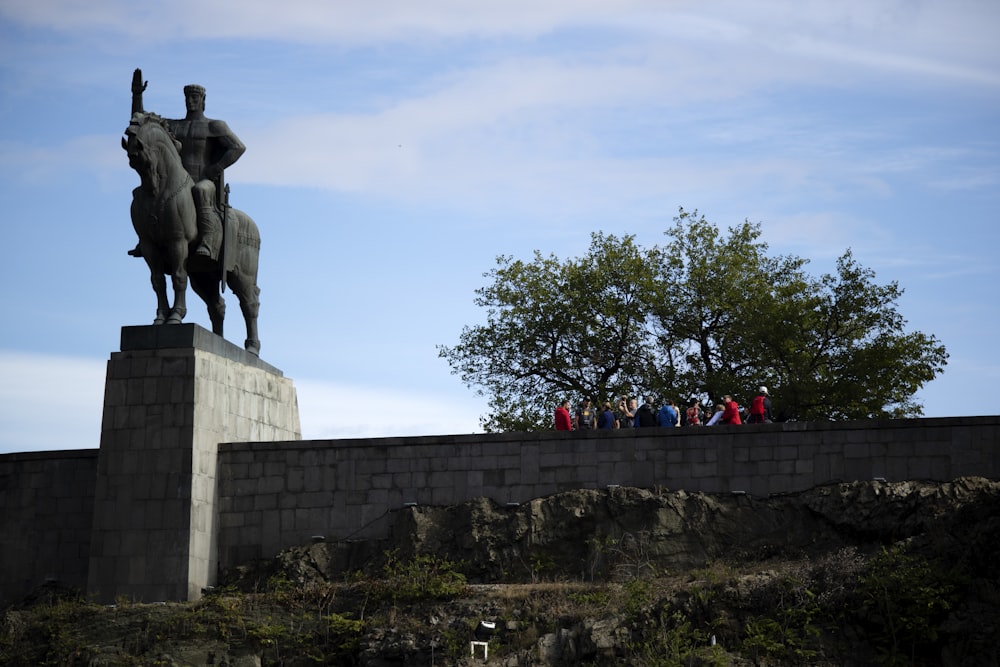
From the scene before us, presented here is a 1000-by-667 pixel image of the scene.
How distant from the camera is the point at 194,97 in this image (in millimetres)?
30875

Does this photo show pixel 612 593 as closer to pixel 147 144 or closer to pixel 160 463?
pixel 160 463

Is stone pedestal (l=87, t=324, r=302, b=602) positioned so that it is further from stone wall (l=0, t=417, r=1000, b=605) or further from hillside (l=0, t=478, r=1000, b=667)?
hillside (l=0, t=478, r=1000, b=667)

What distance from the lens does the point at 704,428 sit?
27.4m

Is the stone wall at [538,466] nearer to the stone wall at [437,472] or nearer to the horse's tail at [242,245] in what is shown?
the stone wall at [437,472]

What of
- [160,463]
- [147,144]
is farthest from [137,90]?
[160,463]

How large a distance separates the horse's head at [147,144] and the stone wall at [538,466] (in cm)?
480

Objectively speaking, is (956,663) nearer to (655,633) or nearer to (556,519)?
(655,633)

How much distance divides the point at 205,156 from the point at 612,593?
35.4ft

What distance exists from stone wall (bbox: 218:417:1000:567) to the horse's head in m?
4.80

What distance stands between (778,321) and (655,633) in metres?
17.0

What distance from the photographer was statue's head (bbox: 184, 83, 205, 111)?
30875 mm

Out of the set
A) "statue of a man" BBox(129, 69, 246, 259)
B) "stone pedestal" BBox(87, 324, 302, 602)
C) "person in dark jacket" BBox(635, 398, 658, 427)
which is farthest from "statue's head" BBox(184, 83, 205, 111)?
"person in dark jacket" BBox(635, 398, 658, 427)

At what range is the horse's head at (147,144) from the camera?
29.1 meters

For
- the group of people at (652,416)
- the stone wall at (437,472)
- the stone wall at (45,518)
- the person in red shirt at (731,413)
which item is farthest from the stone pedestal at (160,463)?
the person in red shirt at (731,413)
